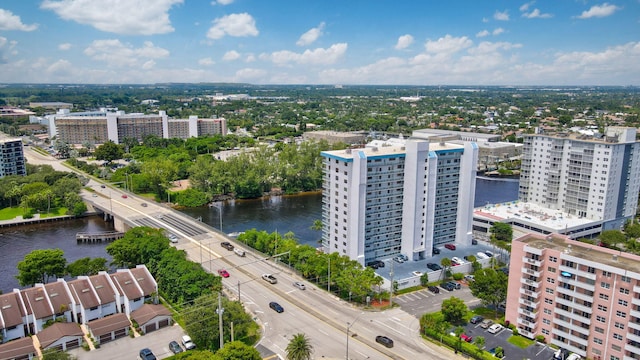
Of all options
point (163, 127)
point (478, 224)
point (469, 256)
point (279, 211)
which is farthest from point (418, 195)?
point (163, 127)

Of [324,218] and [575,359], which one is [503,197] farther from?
[575,359]

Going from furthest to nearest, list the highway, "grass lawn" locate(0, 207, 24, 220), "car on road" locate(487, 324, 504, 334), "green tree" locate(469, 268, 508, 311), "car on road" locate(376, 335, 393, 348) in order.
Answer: "grass lawn" locate(0, 207, 24, 220)
"green tree" locate(469, 268, 508, 311)
"car on road" locate(487, 324, 504, 334)
"car on road" locate(376, 335, 393, 348)
the highway

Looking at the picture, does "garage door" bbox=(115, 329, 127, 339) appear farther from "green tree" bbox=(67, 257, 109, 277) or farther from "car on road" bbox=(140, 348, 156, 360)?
"green tree" bbox=(67, 257, 109, 277)

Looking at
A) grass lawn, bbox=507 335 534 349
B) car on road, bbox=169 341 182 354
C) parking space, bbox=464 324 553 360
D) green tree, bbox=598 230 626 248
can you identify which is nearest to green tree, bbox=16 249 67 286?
car on road, bbox=169 341 182 354

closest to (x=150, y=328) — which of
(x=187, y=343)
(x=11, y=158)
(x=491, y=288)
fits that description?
(x=187, y=343)

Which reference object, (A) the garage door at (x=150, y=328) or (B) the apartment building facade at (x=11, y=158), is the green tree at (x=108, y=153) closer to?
(B) the apartment building facade at (x=11, y=158)
